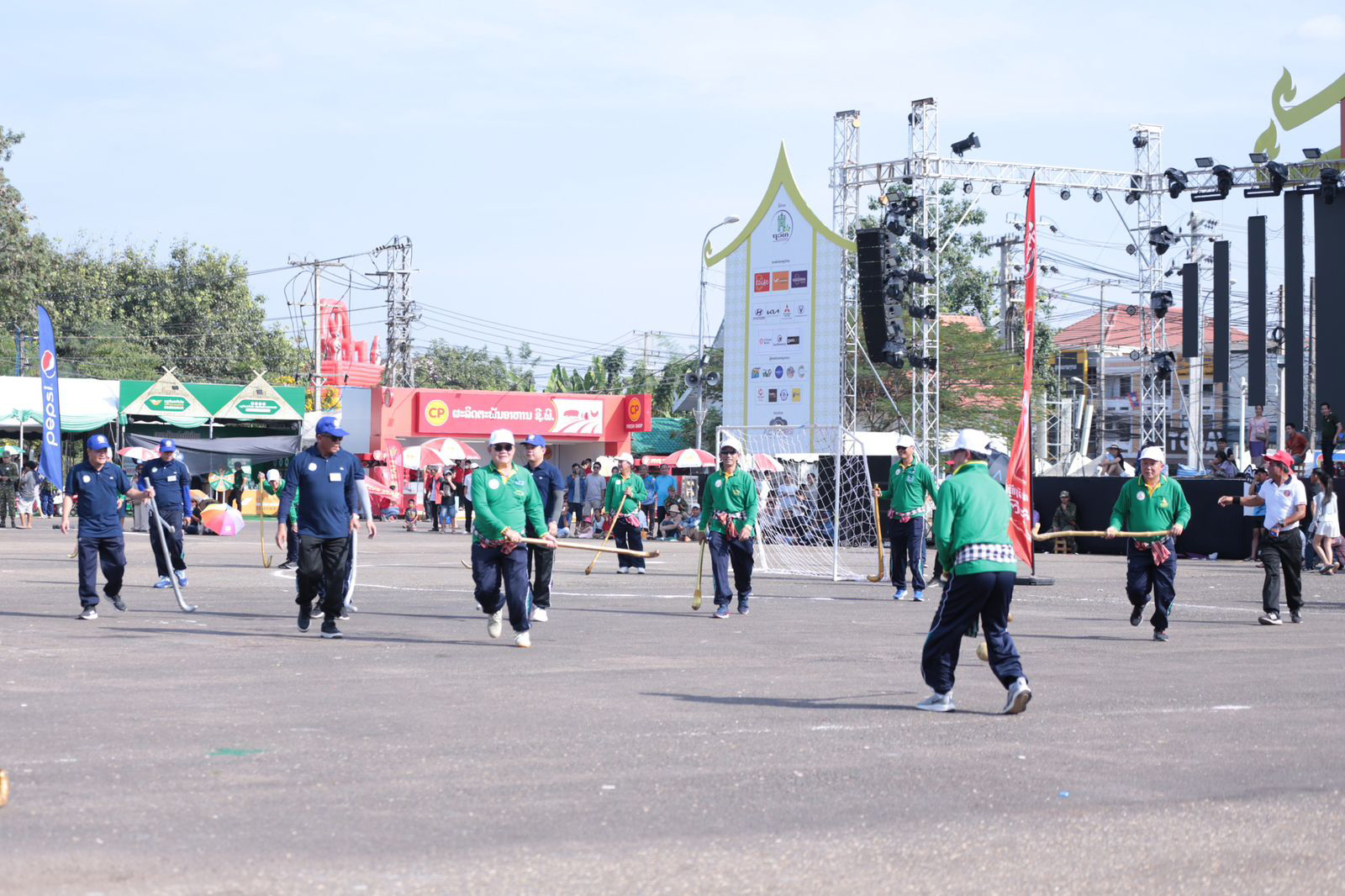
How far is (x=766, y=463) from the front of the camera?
3256 cm

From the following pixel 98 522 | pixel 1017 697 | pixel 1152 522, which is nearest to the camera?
pixel 1017 697

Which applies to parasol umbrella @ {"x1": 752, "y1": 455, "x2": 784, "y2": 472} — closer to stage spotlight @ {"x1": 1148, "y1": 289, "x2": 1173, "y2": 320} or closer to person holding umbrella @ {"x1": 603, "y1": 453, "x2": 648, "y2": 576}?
person holding umbrella @ {"x1": 603, "y1": 453, "x2": 648, "y2": 576}

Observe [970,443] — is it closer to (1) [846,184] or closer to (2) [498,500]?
(2) [498,500]

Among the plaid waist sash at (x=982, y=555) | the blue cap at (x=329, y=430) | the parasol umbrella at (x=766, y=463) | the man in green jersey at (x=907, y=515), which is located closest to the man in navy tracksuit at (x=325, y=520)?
the blue cap at (x=329, y=430)

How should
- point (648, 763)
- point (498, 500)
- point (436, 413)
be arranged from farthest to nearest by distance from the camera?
point (436, 413), point (498, 500), point (648, 763)

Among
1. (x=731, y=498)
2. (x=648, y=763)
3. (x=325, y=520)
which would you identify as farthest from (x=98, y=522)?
(x=648, y=763)

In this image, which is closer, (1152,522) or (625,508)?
(1152,522)

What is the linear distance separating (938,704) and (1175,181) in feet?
88.0

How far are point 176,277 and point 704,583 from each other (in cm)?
6009

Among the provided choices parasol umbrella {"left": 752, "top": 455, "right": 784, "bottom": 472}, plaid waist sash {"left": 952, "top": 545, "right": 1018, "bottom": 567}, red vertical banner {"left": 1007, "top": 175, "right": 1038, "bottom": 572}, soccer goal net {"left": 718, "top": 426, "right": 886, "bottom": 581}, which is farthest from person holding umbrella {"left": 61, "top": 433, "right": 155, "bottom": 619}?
parasol umbrella {"left": 752, "top": 455, "right": 784, "bottom": 472}

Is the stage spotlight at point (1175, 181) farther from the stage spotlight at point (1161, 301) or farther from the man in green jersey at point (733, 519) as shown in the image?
the man in green jersey at point (733, 519)

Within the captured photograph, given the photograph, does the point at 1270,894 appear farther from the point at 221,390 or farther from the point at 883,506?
the point at 221,390

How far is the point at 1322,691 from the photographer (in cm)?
1076

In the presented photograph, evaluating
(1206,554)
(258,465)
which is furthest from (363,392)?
(1206,554)
